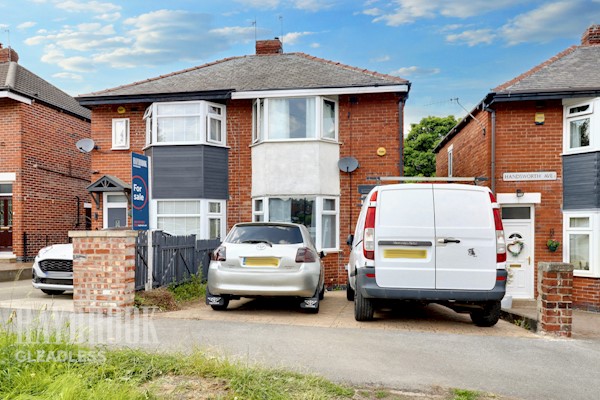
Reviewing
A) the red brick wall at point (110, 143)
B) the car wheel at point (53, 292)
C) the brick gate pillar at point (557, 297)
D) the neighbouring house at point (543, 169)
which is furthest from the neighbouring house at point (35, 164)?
the brick gate pillar at point (557, 297)

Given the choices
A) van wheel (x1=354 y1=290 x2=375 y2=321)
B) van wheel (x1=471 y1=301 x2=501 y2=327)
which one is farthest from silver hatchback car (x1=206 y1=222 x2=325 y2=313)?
van wheel (x1=471 y1=301 x2=501 y2=327)

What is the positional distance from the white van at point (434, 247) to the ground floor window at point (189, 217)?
7.67 meters

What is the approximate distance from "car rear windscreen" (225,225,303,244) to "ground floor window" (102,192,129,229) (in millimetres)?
7756

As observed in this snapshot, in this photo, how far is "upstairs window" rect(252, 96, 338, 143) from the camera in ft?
43.7

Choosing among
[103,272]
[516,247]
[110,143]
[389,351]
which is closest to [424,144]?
[516,247]

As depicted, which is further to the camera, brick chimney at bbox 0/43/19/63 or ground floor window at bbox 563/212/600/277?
brick chimney at bbox 0/43/19/63

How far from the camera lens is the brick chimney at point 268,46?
17.2 metres

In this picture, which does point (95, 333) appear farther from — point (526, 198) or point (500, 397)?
point (526, 198)

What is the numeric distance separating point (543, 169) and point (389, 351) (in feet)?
30.3

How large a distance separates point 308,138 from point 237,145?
7.57 feet

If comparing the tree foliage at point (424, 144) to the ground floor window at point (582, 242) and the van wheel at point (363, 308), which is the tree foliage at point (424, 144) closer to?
the ground floor window at point (582, 242)

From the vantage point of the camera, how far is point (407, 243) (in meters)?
6.61

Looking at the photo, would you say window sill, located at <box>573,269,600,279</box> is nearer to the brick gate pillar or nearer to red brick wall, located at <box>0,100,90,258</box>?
the brick gate pillar

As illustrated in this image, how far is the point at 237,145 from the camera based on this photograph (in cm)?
1417
